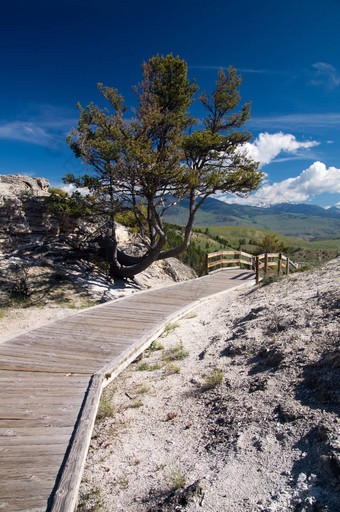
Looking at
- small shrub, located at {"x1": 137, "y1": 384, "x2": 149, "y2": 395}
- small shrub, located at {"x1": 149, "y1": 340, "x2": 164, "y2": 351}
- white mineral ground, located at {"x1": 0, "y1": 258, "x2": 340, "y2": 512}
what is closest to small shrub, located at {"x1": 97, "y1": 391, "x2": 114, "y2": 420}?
white mineral ground, located at {"x1": 0, "y1": 258, "x2": 340, "y2": 512}

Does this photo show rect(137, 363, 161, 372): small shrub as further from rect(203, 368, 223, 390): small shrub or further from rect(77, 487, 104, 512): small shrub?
rect(77, 487, 104, 512): small shrub

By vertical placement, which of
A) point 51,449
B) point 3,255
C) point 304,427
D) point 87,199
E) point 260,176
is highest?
point 260,176

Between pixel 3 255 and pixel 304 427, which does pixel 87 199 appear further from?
pixel 304 427

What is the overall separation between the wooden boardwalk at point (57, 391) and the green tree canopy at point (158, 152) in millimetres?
6952

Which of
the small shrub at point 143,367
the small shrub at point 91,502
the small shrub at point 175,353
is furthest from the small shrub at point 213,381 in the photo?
the small shrub at point 91,502

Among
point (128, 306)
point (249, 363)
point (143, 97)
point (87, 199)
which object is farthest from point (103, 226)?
point (249, 363)

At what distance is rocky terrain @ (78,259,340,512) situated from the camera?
9.78 feet

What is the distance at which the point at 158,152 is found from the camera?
1422 centimetres

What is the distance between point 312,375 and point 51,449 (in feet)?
12.0

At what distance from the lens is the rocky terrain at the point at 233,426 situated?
2980mm

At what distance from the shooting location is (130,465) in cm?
400

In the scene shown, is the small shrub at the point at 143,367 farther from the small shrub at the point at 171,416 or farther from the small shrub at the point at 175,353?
the small shrub at the point at 171,416

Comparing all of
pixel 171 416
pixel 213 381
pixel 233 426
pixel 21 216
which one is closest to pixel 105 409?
pixel 171 416

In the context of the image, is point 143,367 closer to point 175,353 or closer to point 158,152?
point 175,353
